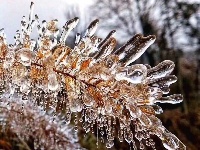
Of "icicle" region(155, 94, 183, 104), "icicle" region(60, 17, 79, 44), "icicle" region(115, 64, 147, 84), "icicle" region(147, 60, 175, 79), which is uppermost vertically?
"icicle" region(60, 17, 79, 44)

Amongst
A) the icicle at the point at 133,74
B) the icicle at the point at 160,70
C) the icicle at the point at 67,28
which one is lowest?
the icicle at the point at 133,74

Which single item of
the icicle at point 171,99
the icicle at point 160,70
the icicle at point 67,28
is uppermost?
the icicle at point 67,28

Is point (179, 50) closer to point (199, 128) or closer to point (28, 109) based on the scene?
point (199, 128)

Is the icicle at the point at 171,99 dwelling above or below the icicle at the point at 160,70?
below

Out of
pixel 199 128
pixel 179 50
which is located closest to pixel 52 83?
pixel 199 128

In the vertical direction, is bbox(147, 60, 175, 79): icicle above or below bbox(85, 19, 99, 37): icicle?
below

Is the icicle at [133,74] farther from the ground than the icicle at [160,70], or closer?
closer

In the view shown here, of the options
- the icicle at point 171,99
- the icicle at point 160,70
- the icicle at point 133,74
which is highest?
the icicle at point 160,70

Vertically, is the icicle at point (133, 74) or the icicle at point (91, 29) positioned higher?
the icicle at point (91, 29)

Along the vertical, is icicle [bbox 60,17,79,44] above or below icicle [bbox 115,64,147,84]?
above

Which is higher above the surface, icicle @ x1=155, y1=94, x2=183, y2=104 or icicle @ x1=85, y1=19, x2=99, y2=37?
icicle @ x1=85, y1=19, x2=99, y2=37

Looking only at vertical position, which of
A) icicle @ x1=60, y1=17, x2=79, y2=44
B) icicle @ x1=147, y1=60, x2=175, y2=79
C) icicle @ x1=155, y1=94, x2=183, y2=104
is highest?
icicle @ x1=60, y1=17, x2=79, y2=44
